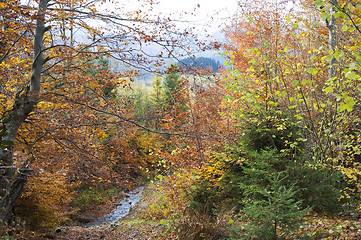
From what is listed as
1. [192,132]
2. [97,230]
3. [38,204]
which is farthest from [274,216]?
[97,230]

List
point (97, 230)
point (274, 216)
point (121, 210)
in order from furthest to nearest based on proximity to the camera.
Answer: point (121, 210) < point (97, 230) < point (274, 216)

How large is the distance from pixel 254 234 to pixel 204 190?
9.69ft

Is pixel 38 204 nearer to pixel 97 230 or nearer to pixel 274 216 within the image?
pixel 97 230

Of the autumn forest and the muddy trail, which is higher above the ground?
the autumn forest

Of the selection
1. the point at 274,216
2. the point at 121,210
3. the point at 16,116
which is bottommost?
the point at 121,210

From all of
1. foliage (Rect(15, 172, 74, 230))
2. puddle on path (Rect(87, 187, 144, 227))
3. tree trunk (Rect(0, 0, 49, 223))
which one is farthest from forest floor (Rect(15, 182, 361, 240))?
tree trunk (Rect(0, 0, 49, 223))

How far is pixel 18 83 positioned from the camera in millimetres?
6387

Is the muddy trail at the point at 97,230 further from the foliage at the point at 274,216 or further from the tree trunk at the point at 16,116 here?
the foliage at the point at 274,216

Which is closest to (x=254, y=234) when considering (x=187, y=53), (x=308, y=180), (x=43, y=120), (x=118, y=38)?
(x=308, y=180)

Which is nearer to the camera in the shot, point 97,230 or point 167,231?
point 167,231

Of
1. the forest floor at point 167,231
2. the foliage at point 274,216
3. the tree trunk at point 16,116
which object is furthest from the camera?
the tree trunk at point 16,116

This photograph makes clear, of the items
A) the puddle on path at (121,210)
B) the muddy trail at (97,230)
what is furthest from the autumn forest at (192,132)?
the puddle on path at (121,210)

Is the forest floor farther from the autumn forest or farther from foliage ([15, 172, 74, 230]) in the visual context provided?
foliage ([15, 172, 74, 230])

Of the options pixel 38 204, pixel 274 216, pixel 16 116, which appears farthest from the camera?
pixel 38 204
